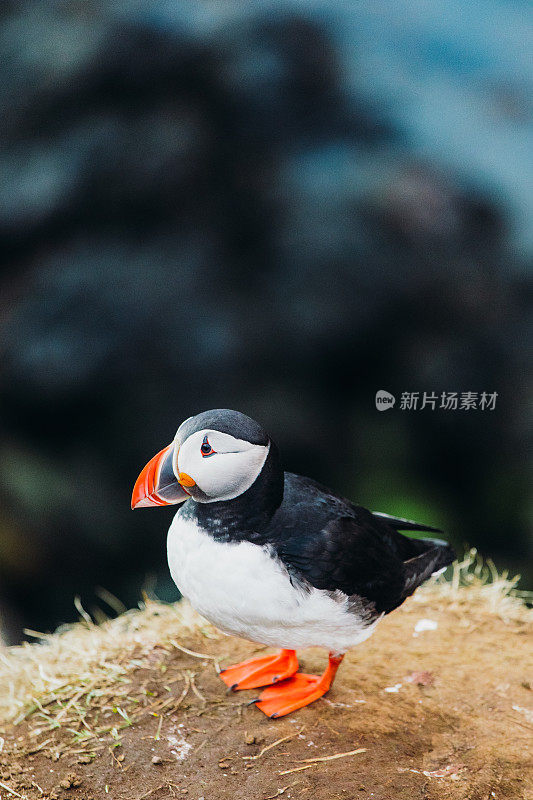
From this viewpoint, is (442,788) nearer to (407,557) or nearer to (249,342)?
(407,557)

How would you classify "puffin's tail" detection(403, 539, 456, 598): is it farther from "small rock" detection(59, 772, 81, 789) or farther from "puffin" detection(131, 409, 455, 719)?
"small rock" detection(59, 772, 81, 789)

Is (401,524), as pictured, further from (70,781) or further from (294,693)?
(70,781)

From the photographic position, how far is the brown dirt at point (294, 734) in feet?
5.92

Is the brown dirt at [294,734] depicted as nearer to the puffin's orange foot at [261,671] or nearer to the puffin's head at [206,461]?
the puffin's orange foot at [261,671]

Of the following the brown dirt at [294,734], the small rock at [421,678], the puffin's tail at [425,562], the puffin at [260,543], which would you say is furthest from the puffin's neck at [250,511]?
the small rock at [421,678]

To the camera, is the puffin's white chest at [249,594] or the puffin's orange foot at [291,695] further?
the puffin's orange foot at [291,695]

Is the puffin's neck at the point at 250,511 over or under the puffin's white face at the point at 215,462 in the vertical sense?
under

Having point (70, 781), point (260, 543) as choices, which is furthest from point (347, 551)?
point (70, 781)

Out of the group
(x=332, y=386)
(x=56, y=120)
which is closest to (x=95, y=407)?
(x=332, y=386)

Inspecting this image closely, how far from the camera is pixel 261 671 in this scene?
87.1 inches

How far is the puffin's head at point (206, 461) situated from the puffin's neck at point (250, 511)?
1.5 inches

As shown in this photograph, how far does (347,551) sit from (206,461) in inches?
18.3

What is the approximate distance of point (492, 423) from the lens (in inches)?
129

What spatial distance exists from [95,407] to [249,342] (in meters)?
0.79
